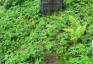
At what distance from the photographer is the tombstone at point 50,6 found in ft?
14.4

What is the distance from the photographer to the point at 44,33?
373 centimetres

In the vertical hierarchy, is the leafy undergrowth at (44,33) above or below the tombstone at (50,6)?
below

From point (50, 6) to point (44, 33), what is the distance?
1.45 m

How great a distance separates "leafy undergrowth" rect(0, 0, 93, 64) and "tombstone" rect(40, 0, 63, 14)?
23 cm

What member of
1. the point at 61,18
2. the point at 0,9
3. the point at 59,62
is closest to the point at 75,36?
the point at 59,62

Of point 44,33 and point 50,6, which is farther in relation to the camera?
point 50,6

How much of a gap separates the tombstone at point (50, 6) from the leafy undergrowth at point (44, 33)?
0.76 ft

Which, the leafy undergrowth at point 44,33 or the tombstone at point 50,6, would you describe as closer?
the leafy undergrowth at point 44,33

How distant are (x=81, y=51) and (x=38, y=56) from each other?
4.29ft

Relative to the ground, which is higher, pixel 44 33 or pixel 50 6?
pixel 50 6

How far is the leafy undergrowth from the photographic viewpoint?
3.06 meters

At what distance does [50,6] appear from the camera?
4508 mm

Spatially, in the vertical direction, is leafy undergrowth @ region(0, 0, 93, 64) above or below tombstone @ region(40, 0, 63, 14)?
below

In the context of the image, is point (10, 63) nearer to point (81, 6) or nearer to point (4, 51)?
point (4, 51)
